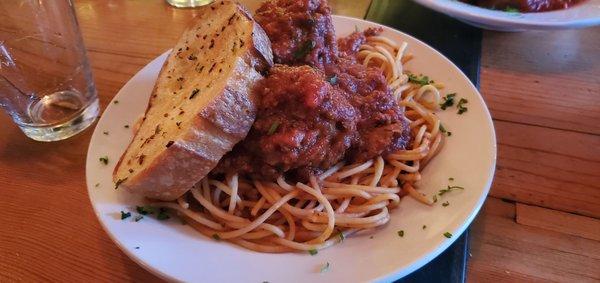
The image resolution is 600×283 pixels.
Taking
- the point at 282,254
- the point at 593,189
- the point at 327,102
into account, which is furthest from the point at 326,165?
the point at 593,189

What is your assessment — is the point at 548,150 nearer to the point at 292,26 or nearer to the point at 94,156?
the point at 292,26

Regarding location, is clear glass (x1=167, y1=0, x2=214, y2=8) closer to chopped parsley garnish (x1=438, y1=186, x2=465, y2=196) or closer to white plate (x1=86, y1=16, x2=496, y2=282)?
white plate (x1=86, y1=16, x2=496, y2=282)

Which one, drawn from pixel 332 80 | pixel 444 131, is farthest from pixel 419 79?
pixel 332 80

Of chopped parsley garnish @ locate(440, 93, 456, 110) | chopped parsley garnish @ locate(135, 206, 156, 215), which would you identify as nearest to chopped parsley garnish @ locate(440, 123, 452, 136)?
chopped parsley garnish @ locate(440, 93, 456, 110)

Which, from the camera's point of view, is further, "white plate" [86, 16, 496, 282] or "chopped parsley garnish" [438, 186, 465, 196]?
"chopped parsley garnish" [438, 186, 465, 196]

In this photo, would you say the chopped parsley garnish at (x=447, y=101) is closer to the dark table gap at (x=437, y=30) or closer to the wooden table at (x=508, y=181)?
the wooden table at (x=508, y=181)

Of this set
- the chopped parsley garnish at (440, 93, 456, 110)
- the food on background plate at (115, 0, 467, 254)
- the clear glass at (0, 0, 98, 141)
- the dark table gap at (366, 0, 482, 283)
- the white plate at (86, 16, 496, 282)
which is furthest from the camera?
the dark table gap at (366, 0, 482, 283)
